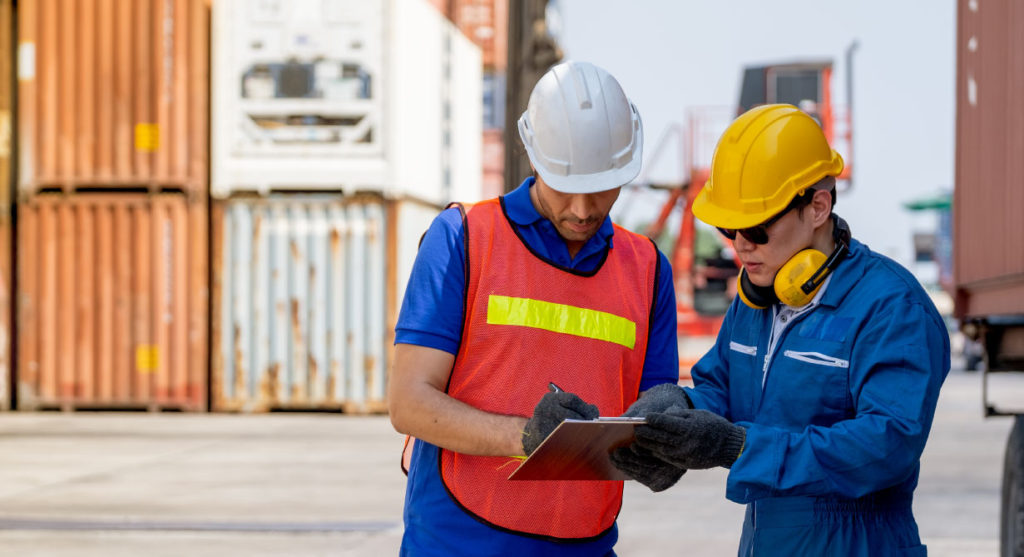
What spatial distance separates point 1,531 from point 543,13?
11.0 m

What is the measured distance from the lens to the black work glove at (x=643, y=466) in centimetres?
230

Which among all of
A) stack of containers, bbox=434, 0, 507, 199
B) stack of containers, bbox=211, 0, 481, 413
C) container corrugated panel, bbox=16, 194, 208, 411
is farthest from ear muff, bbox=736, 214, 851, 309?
stack of containers, bbox=434, 0, 507, 199

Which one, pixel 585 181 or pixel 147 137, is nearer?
pixel 585 181

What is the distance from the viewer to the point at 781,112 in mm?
2512

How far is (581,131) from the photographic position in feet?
8.23

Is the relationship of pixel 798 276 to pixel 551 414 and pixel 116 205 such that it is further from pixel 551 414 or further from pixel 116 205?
pixel 116 205

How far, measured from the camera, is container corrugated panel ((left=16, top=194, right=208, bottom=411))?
15008mm

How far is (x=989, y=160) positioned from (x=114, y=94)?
11.7 m

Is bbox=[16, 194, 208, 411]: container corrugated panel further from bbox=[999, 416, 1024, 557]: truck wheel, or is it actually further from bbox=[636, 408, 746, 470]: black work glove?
bbox=[636, 408, 746, 470]: black work glove

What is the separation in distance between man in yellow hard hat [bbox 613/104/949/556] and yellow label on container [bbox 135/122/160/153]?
1348 cm

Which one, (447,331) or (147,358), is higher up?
(447,331)

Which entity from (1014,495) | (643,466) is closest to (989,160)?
(1014,495)

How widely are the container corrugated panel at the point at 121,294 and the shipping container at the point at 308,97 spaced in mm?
930

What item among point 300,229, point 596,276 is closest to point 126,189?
point 300,229
